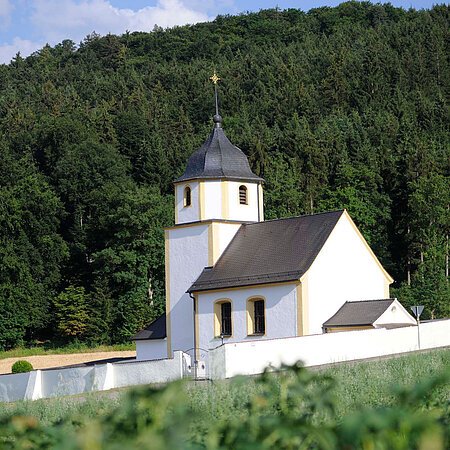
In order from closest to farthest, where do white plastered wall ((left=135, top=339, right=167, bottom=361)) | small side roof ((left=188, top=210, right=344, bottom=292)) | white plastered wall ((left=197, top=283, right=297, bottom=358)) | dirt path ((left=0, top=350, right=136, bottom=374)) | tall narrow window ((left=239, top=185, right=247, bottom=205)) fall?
white plastered wall ((left=197, top=283, right=297, bottom=358)), small side roof ((left=188, top=210, right=344, bottom=292)), white plastered wall ((left=135, top=339, right=167, bottom=361)), tall narrow window ((left=239, top=185, right=247, bottom=205)), dirt path ((left=0, top=350, right=136, bottom=374))

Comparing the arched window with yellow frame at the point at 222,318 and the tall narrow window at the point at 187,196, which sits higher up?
the tall narrow window at the point at 187,196

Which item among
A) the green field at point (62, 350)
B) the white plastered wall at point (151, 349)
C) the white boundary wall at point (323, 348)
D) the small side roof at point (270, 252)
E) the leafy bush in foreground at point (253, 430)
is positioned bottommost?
the leafy bush in foreground at point (253, 430)

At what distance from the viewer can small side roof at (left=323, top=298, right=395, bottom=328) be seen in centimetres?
3127

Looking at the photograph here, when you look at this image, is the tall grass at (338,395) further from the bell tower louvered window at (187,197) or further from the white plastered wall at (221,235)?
the bell tower louvered window at (187,197)

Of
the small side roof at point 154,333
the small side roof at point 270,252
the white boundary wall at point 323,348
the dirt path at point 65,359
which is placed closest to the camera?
the white boundary wall at point 323,348

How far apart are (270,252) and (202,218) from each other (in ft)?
10.9

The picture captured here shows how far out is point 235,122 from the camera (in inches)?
3423

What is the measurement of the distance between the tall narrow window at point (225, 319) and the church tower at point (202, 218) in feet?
4.48

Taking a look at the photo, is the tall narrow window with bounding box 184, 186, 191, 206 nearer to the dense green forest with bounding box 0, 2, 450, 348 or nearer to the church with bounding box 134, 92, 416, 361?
the church with bounding box 134, 92, 416, 361

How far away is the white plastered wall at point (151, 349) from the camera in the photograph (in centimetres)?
3597

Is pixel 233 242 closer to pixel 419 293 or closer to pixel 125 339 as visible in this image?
pixel 419 293

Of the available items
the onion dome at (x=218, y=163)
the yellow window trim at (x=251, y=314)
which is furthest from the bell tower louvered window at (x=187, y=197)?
the yellow window trim at (x=251, y=314)

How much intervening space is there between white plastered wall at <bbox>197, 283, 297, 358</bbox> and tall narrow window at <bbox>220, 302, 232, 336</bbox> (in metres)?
0.28

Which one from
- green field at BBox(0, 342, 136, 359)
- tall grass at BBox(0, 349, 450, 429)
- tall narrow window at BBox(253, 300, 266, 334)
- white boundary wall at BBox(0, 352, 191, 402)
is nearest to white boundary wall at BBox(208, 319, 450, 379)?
white boundary wall at BBox(0, 352, 191, 402)
